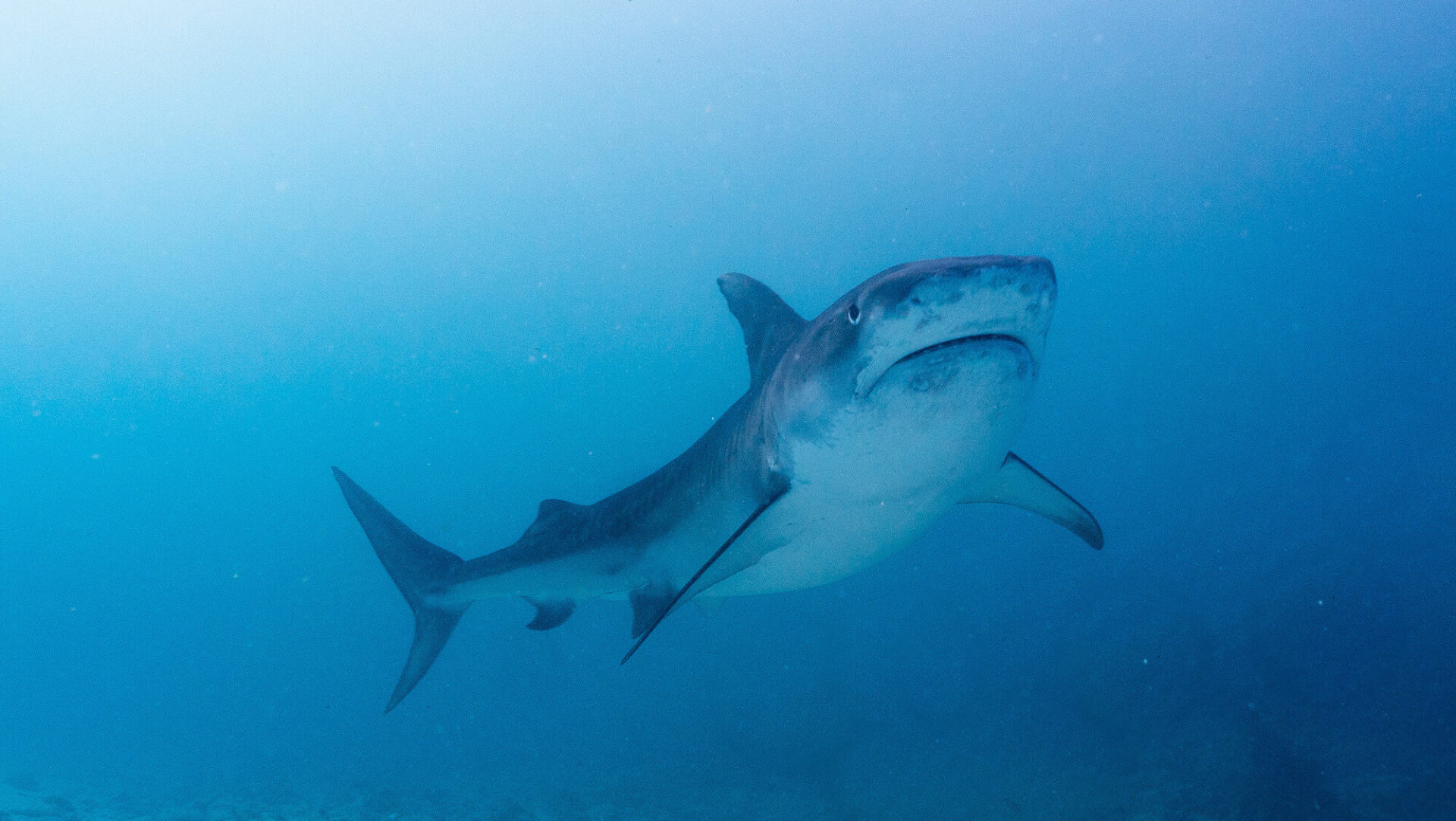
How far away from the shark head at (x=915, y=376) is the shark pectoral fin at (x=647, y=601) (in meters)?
1.86

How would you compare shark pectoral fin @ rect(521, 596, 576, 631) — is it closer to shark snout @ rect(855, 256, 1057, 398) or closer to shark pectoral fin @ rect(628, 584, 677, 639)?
shark pectoral fin @ rect(628, 584, 677, 639)

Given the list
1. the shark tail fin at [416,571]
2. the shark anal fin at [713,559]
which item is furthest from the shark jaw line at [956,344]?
the shark tail fin at [416,571]

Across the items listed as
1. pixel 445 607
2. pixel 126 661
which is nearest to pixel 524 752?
pixel 445 607

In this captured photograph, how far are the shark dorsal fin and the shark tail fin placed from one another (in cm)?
308

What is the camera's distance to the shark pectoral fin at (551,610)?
556 cm

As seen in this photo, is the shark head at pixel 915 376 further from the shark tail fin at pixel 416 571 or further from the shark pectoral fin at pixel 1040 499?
the shark tail fin at pixel 416 571

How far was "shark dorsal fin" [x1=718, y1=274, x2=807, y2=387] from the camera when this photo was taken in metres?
4.54

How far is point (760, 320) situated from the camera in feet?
16.5

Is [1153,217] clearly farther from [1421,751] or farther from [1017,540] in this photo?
[1421,751]

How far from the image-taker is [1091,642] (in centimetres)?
1978

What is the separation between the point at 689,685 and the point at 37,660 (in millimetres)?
91182

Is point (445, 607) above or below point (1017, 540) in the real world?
above

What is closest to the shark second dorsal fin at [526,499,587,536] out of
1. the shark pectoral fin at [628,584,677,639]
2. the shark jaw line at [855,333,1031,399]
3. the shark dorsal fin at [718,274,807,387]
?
the shark pectoral fin at [628,584,677,639]

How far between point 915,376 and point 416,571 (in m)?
5.09
